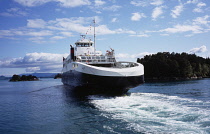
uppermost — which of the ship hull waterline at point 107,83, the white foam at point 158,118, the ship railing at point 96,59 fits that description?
the ship railing at point 96,59

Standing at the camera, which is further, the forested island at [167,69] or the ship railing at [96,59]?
the forested island at [167,69]

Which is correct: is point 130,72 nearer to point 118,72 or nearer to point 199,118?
point 118,72

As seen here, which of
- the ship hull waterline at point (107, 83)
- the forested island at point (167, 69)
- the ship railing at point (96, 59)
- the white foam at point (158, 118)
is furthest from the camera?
the forested island at point (167, 69)

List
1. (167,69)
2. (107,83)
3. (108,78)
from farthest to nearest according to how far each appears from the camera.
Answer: (167,69)
(107,83)
(108,78)

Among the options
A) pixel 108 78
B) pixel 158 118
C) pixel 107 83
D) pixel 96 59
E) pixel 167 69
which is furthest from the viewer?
pixel 167 69

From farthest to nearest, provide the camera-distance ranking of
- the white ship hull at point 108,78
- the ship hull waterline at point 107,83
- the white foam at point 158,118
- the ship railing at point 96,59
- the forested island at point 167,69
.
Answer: the forested island at point 167,69, the ship railing at point 96,59, the ship hull waterline at point 107,83, the white ship hull at point 108,78, the white foam at point 158,118

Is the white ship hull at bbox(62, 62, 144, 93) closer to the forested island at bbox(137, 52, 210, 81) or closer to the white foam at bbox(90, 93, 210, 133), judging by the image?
the white foam at bbox(90, 93, 210, 133)

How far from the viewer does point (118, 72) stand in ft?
81.3

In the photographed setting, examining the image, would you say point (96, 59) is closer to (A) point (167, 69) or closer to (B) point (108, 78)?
(B) point (108, 78)

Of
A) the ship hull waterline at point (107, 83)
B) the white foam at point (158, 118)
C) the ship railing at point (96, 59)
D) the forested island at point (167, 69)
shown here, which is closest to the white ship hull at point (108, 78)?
the ship hull waterline at point (107, 83)

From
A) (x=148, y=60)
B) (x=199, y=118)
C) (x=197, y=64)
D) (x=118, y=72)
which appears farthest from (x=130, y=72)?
(x=197, y=64)

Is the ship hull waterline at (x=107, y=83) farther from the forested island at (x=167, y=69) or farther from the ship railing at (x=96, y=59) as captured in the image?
the forested island at (x=167, y=69)

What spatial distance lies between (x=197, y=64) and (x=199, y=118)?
14185cm

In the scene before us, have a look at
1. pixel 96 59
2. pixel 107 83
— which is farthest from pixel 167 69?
pixel 107 83
